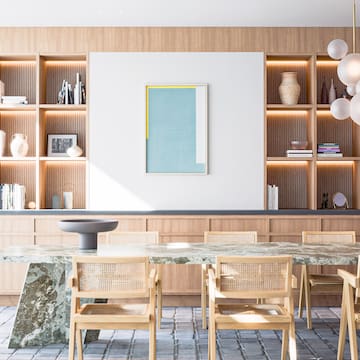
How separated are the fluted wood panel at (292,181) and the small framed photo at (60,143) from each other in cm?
242

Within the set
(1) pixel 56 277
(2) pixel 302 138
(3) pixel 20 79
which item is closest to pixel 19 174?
(3) pixel 20 79

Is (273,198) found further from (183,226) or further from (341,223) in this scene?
(183,226)

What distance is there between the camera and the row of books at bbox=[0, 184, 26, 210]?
6.60 metres

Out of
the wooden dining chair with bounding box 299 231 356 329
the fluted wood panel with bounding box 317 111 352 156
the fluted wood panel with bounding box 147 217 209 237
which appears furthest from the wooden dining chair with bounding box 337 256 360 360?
the fluted wood panel with bounding box 317 111 352 156

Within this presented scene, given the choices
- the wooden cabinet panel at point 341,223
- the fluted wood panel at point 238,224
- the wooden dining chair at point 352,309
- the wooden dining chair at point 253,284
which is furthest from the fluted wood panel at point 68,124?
the wooden dining chair at point 352,309

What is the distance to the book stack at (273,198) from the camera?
6602 mm

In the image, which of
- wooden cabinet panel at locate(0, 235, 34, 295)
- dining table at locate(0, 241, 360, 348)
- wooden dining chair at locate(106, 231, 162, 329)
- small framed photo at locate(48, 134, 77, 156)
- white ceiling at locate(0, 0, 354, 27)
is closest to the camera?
dining table at locate(0, 241, 360, 348)

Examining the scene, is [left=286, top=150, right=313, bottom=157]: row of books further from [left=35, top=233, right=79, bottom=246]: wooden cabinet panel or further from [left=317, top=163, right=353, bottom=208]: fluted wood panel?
[left=35, top=233, right=79, bottom=246]: wooden cabinet panel

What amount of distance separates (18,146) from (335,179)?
12.5ft

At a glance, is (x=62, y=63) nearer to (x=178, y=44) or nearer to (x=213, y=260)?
(x=178, y=44)

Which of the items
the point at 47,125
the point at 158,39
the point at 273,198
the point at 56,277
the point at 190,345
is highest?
the point at 158,39

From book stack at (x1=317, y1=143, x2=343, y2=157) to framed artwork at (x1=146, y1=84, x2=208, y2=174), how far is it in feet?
4.47

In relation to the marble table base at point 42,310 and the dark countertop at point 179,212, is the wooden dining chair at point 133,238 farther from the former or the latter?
the dark countertop at point 179,212

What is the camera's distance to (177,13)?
20.1 feet
